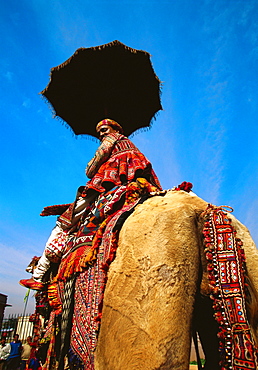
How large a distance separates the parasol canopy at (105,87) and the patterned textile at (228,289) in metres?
3.98

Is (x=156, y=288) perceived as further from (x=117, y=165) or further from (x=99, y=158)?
(x=99, y=158)

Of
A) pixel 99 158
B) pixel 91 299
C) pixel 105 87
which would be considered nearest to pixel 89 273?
pixel 91 299

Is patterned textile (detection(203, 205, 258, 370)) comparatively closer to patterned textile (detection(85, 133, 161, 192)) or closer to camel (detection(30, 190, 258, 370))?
camel (detection(30, 190, 258, 370))

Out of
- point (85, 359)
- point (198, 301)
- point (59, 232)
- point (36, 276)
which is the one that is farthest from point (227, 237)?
point (36, 276)

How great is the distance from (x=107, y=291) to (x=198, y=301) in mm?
708

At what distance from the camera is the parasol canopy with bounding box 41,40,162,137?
548 centimetres

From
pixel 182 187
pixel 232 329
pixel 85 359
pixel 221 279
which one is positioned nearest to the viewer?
pixel 232 329

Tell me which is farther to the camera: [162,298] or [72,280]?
[72,280]

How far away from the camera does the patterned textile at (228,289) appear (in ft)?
5.54

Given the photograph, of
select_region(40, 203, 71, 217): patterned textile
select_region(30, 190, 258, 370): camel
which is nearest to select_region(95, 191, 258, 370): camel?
select_region(30, 190, 258, 370): camel

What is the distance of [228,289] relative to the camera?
1.89 meters

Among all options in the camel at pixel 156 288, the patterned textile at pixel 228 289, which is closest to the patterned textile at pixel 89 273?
the camel at pixel 156 288

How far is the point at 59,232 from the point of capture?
386cm

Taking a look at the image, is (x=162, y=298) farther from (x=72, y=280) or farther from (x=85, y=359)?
(x=72, y=280)
